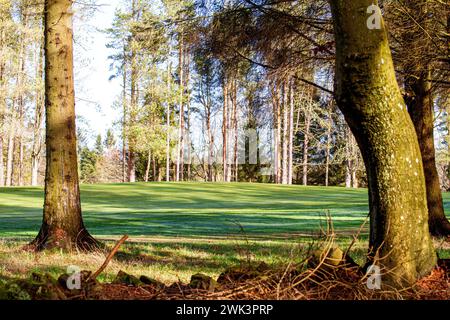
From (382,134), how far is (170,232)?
8.75m

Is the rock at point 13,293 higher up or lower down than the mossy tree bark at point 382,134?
lower down

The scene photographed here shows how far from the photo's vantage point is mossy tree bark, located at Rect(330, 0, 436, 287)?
3199 mm

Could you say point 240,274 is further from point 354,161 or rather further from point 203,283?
point 354,161

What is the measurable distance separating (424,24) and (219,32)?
2.94 meters

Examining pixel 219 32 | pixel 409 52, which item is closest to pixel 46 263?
pixel 219 32

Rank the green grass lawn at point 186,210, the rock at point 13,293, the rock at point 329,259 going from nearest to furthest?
1. the rock at point 13,293
2. the rock at point 329,259
3. the green grass lawn at point 186,210

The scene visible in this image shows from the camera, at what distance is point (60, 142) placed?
7727 millimetres

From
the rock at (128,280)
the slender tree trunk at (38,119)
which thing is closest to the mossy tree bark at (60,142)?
the rock at (128,280)

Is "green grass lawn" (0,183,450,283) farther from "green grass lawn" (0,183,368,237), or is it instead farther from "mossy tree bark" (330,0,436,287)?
"mossy tree bark" (330,0,436,287)

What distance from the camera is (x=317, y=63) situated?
857 cm

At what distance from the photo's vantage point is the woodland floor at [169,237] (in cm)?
561

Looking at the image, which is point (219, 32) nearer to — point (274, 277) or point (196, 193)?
point (274, 277)

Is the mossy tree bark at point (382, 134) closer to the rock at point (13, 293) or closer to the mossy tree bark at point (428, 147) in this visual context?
the rock at point (13, 293)

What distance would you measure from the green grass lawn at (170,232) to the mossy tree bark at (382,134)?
0.47 m
